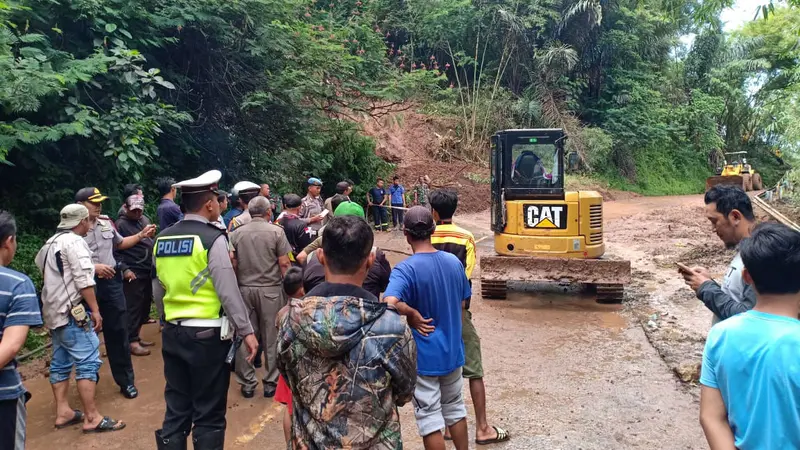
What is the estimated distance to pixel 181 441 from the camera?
3336 mm

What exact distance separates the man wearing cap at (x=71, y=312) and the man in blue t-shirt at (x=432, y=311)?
252 centimetres

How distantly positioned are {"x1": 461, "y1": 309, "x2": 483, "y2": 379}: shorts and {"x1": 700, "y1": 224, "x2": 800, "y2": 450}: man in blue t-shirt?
6.88 feet

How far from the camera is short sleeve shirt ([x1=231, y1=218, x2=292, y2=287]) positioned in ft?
15.8

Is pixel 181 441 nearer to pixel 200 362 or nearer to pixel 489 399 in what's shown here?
pixel 200 362

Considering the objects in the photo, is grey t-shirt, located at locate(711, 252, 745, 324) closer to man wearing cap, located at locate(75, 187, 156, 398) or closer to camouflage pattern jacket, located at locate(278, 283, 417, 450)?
camouflage pattern jacket, located at locate(278, 283, 417, 450)

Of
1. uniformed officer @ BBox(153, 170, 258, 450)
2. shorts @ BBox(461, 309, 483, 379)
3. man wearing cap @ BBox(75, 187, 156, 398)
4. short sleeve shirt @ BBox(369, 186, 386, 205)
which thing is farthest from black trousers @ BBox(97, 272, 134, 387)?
short sleeve shirt @ BBox(369, 186, 386, 205)

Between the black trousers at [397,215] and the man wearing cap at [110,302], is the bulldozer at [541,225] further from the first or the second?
the black trousers at [397,215]

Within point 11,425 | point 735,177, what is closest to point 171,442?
point 11,425

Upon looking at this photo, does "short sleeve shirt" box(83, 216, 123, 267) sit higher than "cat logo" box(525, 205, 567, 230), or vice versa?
"short sleeve shirt" box(83, 216, 123, 267)

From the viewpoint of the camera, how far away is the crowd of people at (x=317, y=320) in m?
1.86

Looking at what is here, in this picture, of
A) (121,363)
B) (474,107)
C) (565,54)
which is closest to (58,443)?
(121,363)

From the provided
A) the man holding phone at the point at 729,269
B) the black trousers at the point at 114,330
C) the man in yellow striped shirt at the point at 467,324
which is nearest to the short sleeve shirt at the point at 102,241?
the black trousers at the point at 114,330

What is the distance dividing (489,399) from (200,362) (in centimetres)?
276

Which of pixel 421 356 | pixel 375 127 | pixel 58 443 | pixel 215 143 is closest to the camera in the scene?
pixel 421 356
